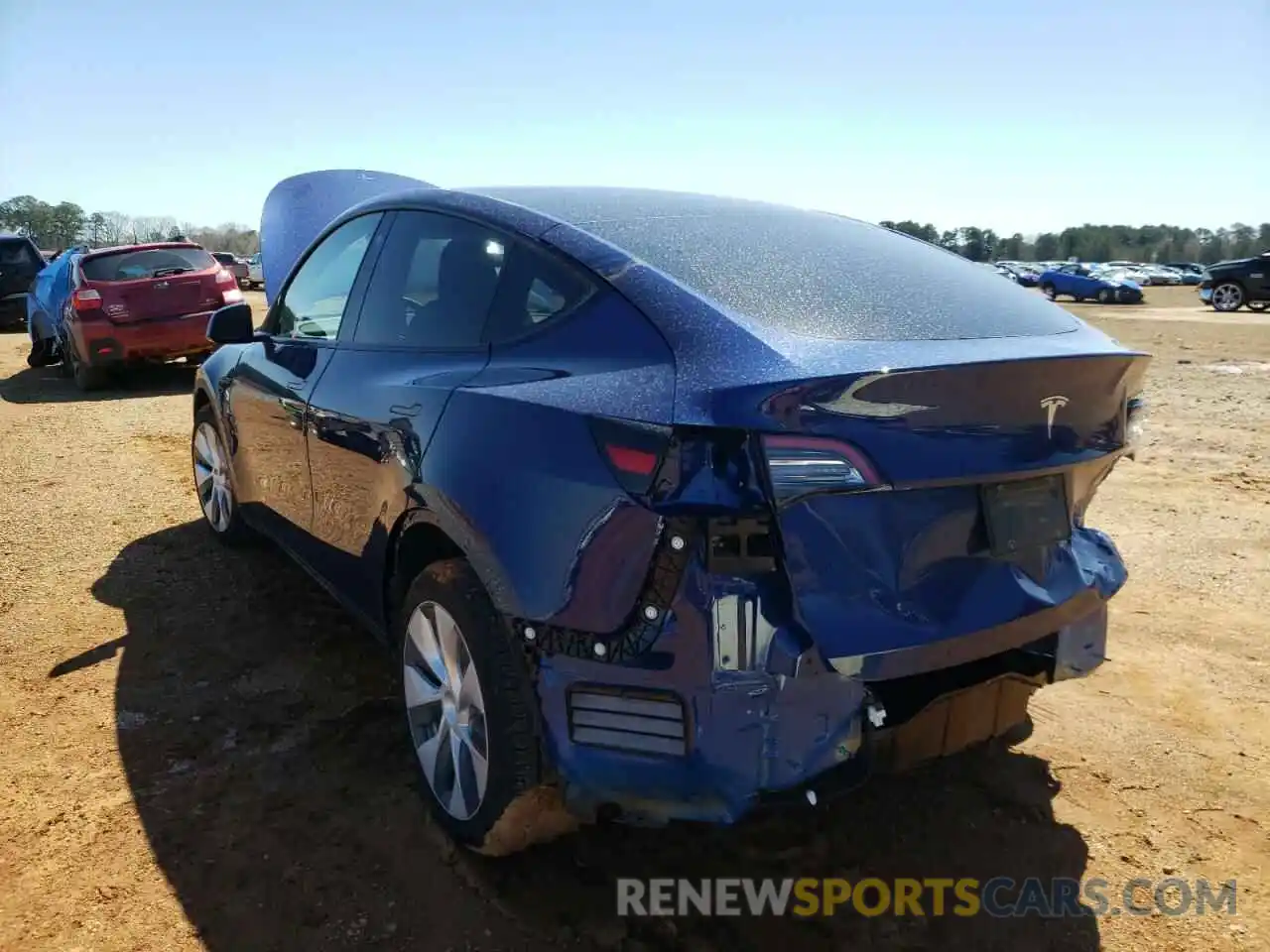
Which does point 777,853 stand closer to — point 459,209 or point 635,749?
point 635,749

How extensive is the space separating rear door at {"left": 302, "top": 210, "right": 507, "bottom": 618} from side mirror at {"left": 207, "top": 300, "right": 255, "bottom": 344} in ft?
3.13

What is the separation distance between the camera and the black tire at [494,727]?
2.09 metres

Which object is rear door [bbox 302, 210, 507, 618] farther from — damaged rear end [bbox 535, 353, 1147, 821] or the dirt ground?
damaged rear end [bbox 535, 353, 1147, 821]

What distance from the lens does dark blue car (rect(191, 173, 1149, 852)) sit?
1.81 m

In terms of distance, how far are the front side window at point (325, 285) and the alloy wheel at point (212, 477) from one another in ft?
3.01

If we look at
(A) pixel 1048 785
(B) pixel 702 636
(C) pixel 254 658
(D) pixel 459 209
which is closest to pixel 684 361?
(B) pixel 702 636

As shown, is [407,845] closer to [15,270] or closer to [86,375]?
[86,375]

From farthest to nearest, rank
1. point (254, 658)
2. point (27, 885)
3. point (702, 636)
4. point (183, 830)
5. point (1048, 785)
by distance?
1. point (254, 658)
2. point (1048, 785)
3. point (183, 830)
4. point (27, 885)
5. point (702, 636)

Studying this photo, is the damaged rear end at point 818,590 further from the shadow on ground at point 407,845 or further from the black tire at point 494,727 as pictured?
the shadow on ground at point 407,845

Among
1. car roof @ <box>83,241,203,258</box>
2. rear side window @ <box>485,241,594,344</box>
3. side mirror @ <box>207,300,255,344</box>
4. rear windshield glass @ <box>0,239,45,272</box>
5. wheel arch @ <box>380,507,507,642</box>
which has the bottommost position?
wheel arch @ <box>380,507,507,642</box>

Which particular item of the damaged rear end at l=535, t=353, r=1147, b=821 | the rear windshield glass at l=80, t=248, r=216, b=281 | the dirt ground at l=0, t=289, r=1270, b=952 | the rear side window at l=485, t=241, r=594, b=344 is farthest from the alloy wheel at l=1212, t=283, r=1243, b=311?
the rear side window at l=485, t=241, r=594, b=344

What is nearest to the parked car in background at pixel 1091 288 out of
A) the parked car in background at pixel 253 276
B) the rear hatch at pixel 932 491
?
the parked car in background at pixel 253 276

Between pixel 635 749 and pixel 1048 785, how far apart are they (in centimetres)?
152

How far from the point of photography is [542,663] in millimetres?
2025
